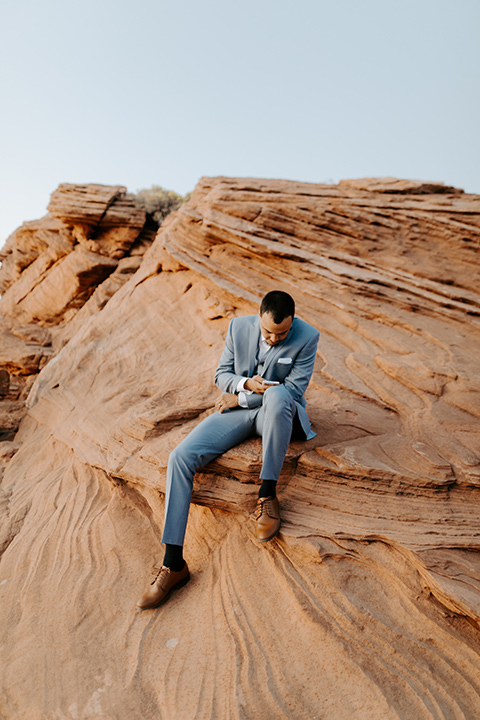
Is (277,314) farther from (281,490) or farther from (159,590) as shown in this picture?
(159,590)

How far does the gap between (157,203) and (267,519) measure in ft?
33.3

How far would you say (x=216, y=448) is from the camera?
391 cm

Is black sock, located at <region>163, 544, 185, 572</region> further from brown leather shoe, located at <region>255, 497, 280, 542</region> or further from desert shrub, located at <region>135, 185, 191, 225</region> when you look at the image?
desert shrub, located at <region>135, 185, 191, 225</region>

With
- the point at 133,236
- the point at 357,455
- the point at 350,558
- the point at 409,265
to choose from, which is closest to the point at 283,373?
the point at 357,455

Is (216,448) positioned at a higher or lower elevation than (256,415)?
lower

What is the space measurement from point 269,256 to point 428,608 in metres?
4.85

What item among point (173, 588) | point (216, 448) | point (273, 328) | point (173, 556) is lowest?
point (173, 588)

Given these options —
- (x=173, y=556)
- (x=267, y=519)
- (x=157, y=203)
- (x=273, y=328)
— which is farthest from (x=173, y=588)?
(x=157, y=203)

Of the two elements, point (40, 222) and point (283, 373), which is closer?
point (283, 373)

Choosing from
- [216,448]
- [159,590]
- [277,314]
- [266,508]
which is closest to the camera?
[159,590]

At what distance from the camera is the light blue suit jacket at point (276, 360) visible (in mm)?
4043

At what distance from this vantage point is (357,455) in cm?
413

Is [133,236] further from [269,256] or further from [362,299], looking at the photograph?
[362,299]

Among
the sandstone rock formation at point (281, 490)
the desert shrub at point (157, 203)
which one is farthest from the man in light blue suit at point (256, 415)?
the desert shrub at point (157, 203)
